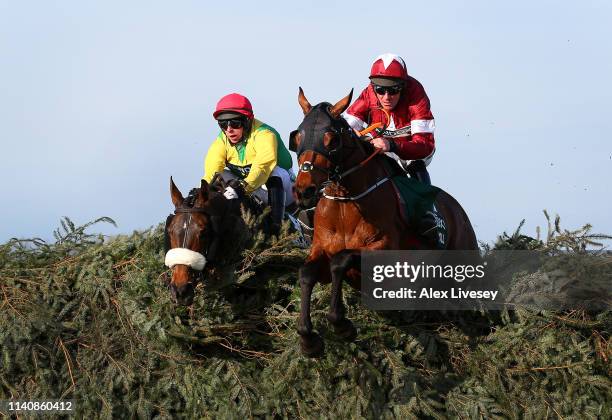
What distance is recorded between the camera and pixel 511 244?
34.7 ft

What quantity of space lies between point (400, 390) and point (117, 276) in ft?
10.6

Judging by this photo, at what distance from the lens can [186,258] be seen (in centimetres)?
948

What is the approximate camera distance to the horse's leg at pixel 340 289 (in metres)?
8.99

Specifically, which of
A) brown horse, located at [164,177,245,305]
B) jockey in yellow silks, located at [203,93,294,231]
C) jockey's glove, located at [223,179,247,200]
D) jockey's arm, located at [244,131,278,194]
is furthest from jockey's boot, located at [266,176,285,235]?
brown horse, located at [164,177,245,305]

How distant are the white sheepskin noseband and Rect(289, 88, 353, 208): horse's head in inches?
53.2

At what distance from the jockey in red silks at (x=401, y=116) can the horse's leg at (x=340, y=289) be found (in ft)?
3.66

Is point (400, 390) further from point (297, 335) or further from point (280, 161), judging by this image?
point (280, 161)

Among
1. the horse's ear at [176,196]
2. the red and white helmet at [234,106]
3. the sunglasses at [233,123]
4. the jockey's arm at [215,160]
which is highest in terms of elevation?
the red and white helmet at [234,106]

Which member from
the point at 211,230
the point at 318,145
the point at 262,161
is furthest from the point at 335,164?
the point at 262,161

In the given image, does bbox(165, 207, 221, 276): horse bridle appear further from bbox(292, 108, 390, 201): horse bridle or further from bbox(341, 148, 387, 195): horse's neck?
bbox(341, 148, 387, 195): horse's neck

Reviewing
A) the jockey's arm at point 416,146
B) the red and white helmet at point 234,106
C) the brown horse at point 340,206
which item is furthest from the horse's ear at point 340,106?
the red and white helmet at point 234,106

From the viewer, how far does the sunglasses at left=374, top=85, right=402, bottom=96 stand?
10.2 m

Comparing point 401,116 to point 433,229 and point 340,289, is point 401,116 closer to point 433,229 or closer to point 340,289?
point 433,229

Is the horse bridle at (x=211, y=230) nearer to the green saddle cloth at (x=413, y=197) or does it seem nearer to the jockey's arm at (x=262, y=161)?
the jockey's arm at (x=262, y=161)
